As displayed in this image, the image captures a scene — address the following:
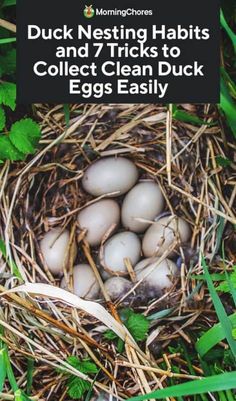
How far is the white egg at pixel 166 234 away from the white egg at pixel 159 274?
0.08 ft

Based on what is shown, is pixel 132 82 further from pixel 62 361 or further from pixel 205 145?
pixel 62 361

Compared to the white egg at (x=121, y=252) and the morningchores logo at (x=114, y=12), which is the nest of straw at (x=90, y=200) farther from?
the morningchores logo at (x=114, y=12)

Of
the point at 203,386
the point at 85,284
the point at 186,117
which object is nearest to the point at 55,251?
the point at 85,284

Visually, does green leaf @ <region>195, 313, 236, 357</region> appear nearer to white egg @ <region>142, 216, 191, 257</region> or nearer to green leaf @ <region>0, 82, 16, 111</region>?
white egg @ <region>142, 216, 191, 257</region>

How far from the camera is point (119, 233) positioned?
52.7 inches

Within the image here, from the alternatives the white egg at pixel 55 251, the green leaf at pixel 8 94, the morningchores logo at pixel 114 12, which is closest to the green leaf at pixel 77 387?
the white egg at pixel 55 251

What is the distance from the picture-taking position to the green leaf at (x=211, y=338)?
1.14 meters

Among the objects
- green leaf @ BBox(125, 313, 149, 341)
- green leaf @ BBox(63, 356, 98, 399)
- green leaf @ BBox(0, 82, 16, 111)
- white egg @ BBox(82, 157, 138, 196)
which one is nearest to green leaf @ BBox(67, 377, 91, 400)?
green leaf @ BBox(63, 356, 98, 399)

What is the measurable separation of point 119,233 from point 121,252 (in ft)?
0.13

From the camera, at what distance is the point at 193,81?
4.05ft

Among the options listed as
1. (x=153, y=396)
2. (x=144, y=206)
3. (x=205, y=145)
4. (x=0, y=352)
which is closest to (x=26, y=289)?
(x=0, y=352)

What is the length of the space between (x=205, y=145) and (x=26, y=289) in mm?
439

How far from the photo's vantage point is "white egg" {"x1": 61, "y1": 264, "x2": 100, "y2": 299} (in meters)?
1.31

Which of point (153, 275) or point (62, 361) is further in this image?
point (153, 275)
